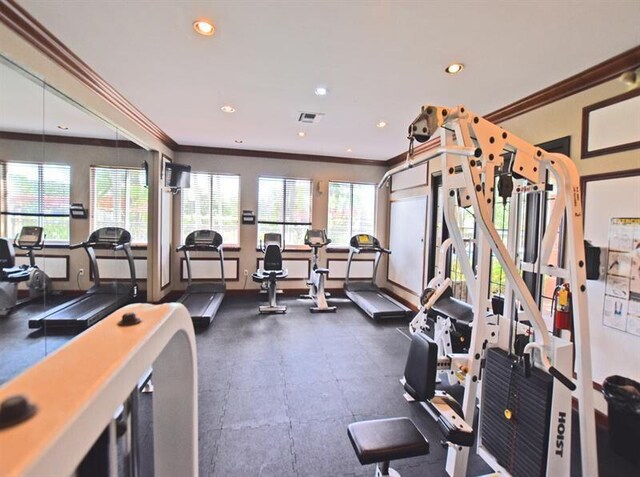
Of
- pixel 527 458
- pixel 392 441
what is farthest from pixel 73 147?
pixel 527 458

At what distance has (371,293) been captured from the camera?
20.6 ft

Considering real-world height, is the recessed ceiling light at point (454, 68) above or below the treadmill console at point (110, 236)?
above

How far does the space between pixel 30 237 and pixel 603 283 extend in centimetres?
490

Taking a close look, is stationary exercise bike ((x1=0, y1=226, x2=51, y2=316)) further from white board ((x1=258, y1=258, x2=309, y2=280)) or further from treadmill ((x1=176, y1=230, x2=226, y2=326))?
white board ((x1=258, y1=258, x2=309, y2=280))

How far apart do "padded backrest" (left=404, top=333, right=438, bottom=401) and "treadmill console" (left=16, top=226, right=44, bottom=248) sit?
3198mm

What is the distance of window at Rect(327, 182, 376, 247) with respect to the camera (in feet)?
22.4

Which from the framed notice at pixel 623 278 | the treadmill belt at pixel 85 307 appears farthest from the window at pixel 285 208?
the framed notice at pixel 623 278

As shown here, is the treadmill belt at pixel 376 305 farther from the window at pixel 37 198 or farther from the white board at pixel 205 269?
the window at pixel 37 198

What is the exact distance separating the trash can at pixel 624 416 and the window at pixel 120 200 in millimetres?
5599

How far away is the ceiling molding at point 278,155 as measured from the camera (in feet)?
20.1

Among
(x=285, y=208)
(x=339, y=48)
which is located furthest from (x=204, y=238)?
(x=339, y=48)

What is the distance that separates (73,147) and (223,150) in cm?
282

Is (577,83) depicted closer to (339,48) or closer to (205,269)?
(339,48)

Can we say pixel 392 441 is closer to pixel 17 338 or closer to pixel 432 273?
pixel 17 338
